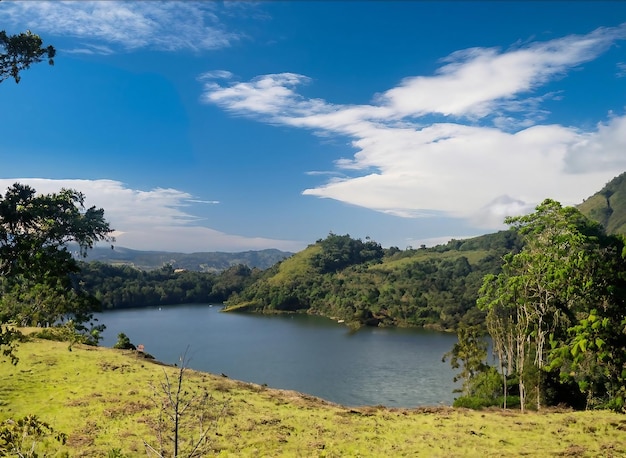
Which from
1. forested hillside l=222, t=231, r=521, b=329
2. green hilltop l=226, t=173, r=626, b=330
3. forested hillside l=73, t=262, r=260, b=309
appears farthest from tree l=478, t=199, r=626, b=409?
forested hillside l=73, t=262, r=260, b=309

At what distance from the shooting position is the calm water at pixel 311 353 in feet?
196

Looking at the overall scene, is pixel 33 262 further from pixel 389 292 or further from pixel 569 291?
pixel 389 292

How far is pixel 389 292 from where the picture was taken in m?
150

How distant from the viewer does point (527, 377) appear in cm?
3105

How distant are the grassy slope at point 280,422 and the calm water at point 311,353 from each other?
18.9 metres

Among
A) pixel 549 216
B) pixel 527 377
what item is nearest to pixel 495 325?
pixel 527 377

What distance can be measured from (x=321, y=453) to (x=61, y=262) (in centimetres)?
1291

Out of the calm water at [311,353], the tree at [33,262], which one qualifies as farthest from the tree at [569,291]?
the calm water at [311,353]

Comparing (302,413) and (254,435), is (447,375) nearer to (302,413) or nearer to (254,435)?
(302,413)

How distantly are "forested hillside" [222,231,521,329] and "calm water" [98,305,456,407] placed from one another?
11054 millimetres

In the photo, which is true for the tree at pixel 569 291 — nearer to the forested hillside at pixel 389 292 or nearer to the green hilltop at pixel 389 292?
the green hilltop at pixel 389 292

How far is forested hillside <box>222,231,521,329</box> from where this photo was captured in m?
128

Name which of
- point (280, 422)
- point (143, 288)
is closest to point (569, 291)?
point (280, 422)

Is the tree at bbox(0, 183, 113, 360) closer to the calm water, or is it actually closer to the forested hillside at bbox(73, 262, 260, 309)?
the calm water
